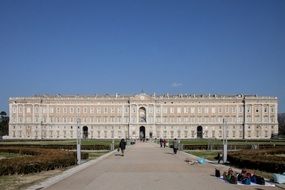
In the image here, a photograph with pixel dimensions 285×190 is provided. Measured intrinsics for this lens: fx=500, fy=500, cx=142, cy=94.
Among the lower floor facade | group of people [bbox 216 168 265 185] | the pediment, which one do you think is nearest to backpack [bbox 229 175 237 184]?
group of people [bbox 216 168 265 185]

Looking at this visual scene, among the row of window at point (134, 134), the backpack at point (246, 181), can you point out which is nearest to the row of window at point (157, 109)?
the row of window at point (134, 134)

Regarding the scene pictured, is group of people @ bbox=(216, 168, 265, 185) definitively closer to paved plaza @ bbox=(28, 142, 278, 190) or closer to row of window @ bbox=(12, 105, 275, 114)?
paved plaza @ bbox=(28, 142, 278, 190)

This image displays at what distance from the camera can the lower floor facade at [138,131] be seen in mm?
118062

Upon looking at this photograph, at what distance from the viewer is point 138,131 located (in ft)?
395

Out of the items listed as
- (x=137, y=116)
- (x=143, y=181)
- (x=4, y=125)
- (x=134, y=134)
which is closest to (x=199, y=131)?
(x=137, y=116)

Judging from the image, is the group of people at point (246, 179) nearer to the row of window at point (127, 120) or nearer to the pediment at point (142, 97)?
the row of window at point (127, 120)

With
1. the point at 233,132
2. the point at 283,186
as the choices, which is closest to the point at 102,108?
the point at 233,132

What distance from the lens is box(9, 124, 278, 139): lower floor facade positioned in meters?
118

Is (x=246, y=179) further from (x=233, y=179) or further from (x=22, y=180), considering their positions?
(x=22, y=180)

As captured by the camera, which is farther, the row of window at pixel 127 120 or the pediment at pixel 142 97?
the pediment at pixel 142 97

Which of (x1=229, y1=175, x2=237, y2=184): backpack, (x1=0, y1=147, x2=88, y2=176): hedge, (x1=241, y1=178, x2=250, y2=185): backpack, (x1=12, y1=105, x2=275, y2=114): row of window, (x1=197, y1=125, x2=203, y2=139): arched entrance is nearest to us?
(x1=241, y1=178, x2=250, y2=185): backpack

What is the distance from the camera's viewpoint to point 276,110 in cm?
11719

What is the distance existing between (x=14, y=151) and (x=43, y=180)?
2350cm

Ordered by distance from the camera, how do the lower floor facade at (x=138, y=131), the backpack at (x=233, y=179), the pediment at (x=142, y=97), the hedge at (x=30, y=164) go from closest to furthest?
1. the backpack at (x=233, y=179)
2. the hedge at (x=30, y=164)
3. the lower floor facade at (x=138, y=131)
4. the pediment at (x=142, y=97)
